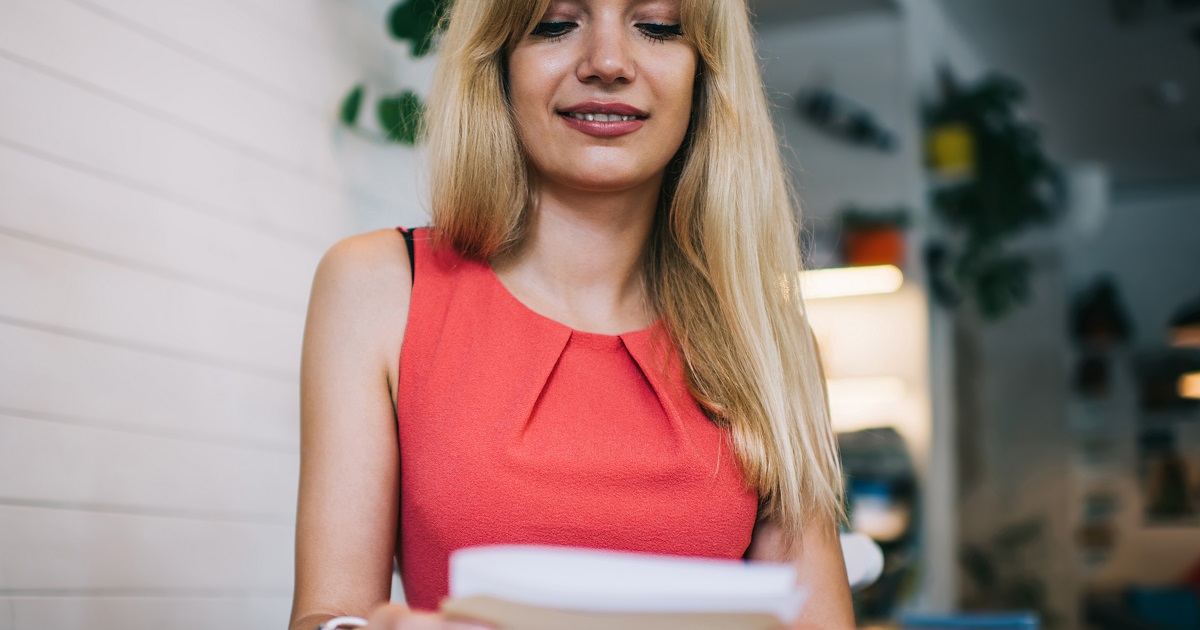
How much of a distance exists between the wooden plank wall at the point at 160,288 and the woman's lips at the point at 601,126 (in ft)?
2.30

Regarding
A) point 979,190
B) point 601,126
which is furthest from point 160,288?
point 979,190

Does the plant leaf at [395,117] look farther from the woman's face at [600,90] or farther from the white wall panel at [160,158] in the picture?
the woman's face at [600,90]

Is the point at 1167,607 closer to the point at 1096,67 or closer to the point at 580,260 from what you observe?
the point at 1096,67

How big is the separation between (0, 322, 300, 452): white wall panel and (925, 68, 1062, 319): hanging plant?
11.5ft

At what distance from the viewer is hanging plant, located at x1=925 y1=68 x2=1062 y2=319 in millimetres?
4750

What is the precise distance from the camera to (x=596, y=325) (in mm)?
1346

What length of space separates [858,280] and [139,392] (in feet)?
11.4

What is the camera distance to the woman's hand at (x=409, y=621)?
711mm

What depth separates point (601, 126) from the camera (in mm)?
1232

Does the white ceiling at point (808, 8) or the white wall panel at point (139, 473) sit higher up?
the white ceiling at point (808, 8)

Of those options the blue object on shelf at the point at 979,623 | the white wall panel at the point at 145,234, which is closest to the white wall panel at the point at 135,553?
the white wall panel at the point at 145,234

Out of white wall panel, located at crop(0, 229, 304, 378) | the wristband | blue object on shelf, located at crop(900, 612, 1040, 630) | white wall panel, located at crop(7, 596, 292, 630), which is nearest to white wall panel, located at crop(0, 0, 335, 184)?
white wall panel, located at crop(0, 229, 304, 378)

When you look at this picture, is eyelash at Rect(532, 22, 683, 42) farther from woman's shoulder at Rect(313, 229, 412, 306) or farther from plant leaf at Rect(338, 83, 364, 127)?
plant leaf at Rect(338, 83, 364, 127)

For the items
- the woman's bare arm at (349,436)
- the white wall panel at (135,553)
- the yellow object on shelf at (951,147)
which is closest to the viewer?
the woman's bare arm at (349,436)
